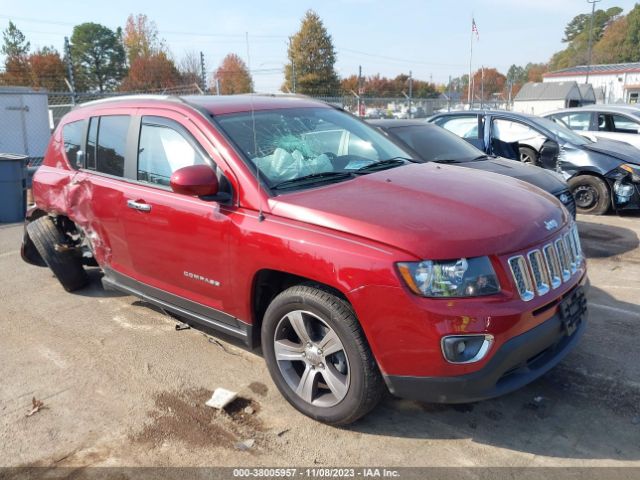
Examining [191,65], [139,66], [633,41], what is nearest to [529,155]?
[191,65]

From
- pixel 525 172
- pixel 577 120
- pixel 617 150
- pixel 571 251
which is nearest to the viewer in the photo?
pixel 571 251

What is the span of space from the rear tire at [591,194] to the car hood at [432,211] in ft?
17.8

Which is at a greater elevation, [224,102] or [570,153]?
[224,102]

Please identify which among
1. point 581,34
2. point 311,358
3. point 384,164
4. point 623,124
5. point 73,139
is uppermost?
point 581,34

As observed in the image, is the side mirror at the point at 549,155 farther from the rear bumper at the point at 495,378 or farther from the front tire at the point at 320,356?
the front tire at the point at 320,356

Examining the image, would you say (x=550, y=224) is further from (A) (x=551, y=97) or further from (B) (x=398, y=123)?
(A) (x=551, y=97)

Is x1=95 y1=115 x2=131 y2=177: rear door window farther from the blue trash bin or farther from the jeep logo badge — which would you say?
the blue trash bin

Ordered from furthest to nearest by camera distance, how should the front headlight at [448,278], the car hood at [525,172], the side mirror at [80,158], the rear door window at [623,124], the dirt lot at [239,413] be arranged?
the rear door window at [623,124], the car hood at [525,172], the side mirror at [80,158], the dirt lot at [239,413], the front headlight at [448,278]

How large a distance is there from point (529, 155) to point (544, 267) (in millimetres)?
6107

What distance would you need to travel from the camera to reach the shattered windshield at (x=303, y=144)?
3.42 meters

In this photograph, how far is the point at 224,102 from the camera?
12.7ft

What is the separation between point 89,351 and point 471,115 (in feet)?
22.5

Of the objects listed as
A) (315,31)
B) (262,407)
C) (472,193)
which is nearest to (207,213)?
(262,407)

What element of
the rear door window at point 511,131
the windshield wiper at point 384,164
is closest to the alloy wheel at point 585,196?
the rear door window at point 511,131
